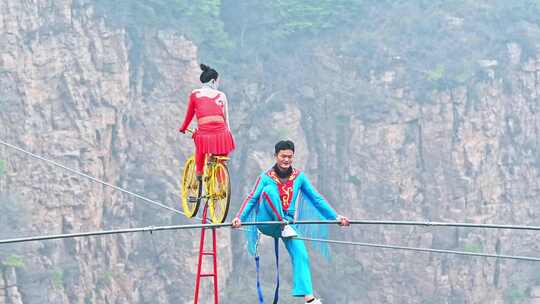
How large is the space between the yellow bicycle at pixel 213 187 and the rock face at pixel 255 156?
18790mm

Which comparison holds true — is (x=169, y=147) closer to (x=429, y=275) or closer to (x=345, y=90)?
(x=345, y=90)

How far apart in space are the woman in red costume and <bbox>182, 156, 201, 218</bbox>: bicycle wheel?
50 centimetres

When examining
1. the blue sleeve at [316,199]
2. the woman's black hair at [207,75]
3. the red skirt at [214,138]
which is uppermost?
the woman's black hair at [207,75]

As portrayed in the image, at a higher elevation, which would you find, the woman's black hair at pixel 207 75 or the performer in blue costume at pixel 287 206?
the woman's black hair at pixel 207 75

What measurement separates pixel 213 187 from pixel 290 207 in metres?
1.65

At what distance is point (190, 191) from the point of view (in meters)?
12.0

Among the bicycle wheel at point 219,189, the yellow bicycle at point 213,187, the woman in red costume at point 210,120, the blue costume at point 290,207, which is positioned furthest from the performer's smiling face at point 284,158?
the woman in red costume at point 210,120

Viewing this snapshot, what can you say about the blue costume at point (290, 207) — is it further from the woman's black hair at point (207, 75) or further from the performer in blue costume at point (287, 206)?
the woman's black hair at point (207, 75)

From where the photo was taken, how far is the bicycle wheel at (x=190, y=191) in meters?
11.8

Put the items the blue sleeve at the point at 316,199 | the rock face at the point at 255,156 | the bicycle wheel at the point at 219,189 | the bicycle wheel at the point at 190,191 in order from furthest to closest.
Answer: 1. the rock face at the point at 255,156
2. the bicycle wheel at the point at 190,191
3. the bicycle wheel at the point at 219,189
4. the blue sleeve at the point at 316,199

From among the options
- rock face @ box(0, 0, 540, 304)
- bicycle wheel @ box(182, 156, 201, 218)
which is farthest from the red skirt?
rock face @ box(0, 0, 540, 304)

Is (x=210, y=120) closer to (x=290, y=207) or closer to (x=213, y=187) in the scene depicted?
(x=213, y=187)

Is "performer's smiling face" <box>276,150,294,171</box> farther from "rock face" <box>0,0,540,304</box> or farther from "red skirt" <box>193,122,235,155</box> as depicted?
"rock face" <box>0,0,540,304</box>

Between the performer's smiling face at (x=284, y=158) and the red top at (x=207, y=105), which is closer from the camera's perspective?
the performer's smiling face at (x=284, y=158)
